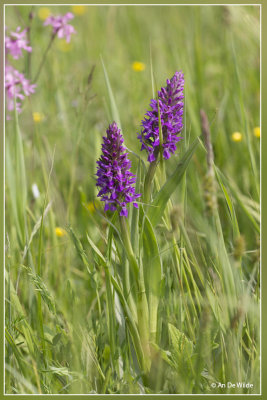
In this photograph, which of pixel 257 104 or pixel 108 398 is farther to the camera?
pixel 257 104

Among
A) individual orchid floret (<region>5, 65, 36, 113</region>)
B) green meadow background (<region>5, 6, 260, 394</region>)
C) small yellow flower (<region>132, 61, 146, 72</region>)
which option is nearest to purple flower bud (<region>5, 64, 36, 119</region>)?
individual orchid floret (<region>5, 65, 36, 113</region>)

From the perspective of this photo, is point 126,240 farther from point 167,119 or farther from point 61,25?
point 61,25

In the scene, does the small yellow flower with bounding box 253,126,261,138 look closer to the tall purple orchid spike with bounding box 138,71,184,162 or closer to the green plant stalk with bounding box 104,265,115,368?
the tall purple orchid spike with bounding box 138,71,184,162

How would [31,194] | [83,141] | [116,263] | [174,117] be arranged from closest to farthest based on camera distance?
[174,117], [116,263], [31,194], [83,141]

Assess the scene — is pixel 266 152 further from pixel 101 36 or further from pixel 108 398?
pixel 101 36

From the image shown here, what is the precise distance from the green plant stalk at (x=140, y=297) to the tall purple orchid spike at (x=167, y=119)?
0.25 metres

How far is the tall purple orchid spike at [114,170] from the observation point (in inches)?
54.4

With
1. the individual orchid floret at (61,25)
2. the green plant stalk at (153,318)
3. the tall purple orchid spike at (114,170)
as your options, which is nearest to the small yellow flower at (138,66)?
the individual orchid floret at (61,25)

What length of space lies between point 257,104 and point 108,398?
6.13ft

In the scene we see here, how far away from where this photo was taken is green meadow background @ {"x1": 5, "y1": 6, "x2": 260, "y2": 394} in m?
1.52

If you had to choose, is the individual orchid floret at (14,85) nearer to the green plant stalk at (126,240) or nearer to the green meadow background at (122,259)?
the green meadow background at (122,259)

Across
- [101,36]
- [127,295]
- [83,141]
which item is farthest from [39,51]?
[127,295]

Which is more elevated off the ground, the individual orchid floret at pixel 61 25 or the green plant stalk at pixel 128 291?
the individual orchid floret at pixel 61 25

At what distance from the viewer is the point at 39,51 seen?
12.0 ft
